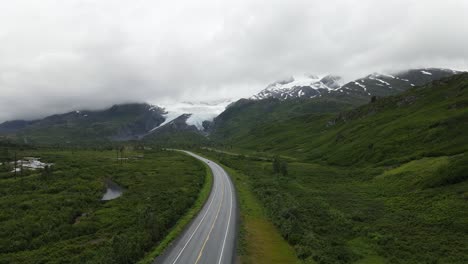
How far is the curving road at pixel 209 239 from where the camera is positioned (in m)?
40.7

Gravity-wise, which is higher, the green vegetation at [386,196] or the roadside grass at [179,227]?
the green vegetation at [386,196]

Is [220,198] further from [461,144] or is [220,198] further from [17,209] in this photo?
[461,144]

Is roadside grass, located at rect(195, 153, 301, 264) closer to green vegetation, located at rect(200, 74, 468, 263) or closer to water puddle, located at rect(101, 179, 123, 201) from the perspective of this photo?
green vegetation, located at rect(200, 74, 468, 263)

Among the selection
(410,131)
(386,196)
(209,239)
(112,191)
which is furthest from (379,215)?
(410,131)

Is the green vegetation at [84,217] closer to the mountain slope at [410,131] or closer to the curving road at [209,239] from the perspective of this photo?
the curving road at [209,239]

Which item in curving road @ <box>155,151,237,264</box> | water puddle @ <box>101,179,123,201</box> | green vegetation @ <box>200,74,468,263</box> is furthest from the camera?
water puddle @ <box>101,179,123,201</box>

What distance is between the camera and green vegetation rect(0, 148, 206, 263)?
1734 inches

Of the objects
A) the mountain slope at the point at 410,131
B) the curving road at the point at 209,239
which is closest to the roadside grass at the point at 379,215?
the curving road at the point at 209,239

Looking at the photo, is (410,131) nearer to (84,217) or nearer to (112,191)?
(112,191)

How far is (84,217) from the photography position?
65688mm

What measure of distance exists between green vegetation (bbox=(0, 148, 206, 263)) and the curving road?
3.78m

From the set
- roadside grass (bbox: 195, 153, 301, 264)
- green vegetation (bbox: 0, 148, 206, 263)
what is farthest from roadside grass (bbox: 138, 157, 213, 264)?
roadside grass (bbox: 195, 153, 301, 264)

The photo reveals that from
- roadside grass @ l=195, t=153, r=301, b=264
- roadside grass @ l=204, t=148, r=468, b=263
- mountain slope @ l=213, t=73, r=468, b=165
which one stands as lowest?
roadside grass @ l=195, t=153, r=301, b=264

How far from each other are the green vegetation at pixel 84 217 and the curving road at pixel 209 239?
3.78 meters
